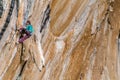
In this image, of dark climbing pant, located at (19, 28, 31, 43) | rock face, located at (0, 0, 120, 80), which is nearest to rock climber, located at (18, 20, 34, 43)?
dark climbing pant, located at (19, 28, 31, 43)

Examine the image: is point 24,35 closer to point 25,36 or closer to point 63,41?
point 25,36

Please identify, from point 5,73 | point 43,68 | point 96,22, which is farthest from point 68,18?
point 5,73

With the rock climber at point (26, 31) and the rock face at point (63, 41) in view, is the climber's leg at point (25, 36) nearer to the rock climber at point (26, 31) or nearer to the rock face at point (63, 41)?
the rock climber at point (26, 31)

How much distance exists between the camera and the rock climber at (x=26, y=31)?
79.8ft

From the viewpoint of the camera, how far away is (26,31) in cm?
2441

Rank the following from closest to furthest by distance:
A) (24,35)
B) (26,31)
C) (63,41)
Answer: (26,31), (24,35), (63,41)

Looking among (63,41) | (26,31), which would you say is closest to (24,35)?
(26,31)

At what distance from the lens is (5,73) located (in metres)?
24.2

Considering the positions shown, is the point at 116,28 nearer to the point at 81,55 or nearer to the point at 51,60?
the point at 81,55

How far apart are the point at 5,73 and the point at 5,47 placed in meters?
1.53

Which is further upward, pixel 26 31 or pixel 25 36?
pixel 26 31

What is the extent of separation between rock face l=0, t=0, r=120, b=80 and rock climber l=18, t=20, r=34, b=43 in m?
0.25

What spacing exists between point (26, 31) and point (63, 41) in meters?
2.80

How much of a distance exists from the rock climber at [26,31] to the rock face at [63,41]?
0.82 feet
